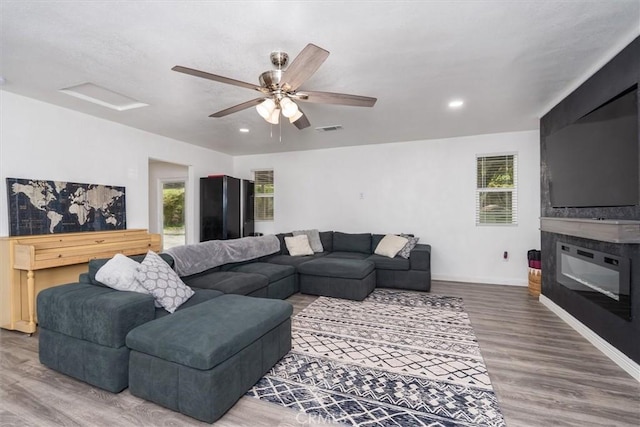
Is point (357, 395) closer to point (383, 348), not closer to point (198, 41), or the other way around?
point (383, 348)

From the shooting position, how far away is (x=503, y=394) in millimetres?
1997

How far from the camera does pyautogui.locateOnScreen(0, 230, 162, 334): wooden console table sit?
2.97m

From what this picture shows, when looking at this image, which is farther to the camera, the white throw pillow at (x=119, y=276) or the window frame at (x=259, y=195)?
the window frame at (x=259, y=195)

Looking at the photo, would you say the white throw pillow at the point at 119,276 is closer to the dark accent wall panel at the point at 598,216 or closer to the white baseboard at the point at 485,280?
the dark accent wall panel at the point at 598,216

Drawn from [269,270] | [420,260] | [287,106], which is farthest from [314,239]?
[287,106]

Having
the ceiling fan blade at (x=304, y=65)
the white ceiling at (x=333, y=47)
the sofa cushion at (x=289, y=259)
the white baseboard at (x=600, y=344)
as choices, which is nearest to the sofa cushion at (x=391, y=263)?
the sofa cushion at (x=289, y=259)

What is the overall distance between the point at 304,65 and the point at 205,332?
1.77 meters

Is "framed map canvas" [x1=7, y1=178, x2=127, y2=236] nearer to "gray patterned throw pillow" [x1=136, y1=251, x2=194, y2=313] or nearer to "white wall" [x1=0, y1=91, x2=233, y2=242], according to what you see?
"white wall" [x1=0, y1=91, x2=233, y2=242]

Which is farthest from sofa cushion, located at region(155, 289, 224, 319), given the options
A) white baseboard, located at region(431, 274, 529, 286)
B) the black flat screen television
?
white baseboard, located at region(431, 274, 529, 286)

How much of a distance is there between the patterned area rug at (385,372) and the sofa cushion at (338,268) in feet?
2.13

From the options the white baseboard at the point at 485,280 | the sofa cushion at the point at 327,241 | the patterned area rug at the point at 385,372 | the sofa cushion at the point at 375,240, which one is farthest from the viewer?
the sofa cushion at the point at 327,241

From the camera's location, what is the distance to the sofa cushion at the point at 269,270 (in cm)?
385

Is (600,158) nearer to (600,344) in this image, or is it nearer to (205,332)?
(600,344)

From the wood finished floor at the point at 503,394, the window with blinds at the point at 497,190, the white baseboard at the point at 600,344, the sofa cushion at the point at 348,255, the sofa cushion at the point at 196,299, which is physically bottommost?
the wood finished floor at the point at 503,394
